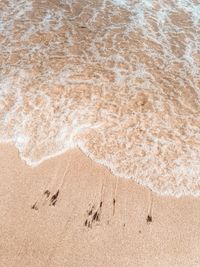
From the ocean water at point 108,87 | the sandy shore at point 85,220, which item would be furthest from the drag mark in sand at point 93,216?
the ocean water at point 108,87

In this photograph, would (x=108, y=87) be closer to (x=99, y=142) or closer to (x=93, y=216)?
(x=99, y=142)

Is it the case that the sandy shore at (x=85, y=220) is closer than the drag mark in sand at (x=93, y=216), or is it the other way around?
the sandy shore at (x=85, y=220)

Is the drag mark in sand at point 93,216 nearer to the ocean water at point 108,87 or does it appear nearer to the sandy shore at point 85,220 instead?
the sandy shore at point 85,220

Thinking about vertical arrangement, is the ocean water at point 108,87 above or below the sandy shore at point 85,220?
above

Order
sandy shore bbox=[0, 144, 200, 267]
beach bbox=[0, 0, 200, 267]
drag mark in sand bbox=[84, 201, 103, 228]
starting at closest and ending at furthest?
sandy shore bbox=[0, 144, 200, 267] → beach bbox=[0, 0, 200, 267] → drag mark in sand bbox=[84, 201, 103, 228]

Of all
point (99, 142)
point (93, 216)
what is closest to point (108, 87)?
point (99, 142)

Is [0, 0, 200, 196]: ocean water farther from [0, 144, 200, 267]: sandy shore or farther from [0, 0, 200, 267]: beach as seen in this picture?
[0, 144, 200, 267]: sandy shore

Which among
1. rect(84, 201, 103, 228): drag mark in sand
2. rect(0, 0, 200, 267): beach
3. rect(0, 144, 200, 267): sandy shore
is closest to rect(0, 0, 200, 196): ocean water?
rect(0, 0, 200, 267): beach
